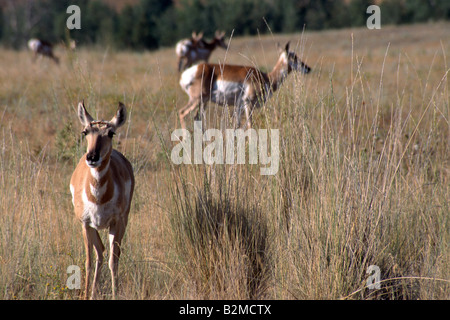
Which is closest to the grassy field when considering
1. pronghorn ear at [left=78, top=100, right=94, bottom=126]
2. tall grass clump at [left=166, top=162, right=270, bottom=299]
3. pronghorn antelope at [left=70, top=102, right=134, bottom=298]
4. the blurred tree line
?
tall grass clump at [left=166, top=162, right=270, bottom=299]

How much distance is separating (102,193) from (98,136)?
0.45 m

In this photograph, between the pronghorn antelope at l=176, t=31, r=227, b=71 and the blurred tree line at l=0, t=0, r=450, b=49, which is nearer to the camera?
the pronghorn antelope at l=176, t=31, r=227, b=71

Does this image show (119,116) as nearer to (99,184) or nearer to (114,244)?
(99,184)

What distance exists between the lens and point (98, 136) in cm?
390

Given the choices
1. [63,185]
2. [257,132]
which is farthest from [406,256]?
[63,185]

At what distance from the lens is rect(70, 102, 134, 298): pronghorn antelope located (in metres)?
4.03

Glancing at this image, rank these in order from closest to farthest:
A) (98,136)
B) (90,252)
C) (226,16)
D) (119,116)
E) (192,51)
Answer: (98,136)
(119,116)
(90,252)
(192,51)
(226,16)

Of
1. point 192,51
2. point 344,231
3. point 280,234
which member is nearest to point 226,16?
point 192,51

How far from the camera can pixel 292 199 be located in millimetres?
4266

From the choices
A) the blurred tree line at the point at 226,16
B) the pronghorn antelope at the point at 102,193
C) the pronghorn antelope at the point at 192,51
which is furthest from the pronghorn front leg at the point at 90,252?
the blurred tree line at the point at 226,16

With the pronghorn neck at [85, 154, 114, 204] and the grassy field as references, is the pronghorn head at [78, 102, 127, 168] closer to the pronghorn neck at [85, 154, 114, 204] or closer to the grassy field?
the pronghorn neck at [85, 154, 114, 204]

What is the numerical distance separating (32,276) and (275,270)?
1.93m

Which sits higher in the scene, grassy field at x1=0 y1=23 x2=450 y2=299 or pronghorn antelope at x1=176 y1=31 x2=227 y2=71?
pronghorn antelope at x1=176 y1=31 x2=227 y2=71

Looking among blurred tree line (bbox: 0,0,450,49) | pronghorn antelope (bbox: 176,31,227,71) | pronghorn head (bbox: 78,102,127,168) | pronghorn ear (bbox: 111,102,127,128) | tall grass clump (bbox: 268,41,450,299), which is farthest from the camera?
blurred tree line (bbox: 0,0,450,49)
